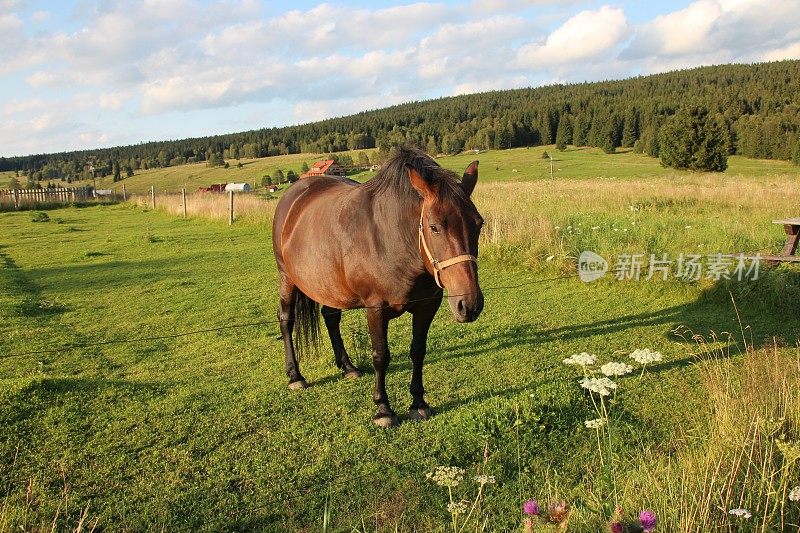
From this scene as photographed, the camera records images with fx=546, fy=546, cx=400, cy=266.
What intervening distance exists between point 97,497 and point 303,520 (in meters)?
1.39

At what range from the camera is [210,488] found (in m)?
3.63

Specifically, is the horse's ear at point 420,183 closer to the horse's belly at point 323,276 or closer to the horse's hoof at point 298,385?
the horse's belly at point 323,276

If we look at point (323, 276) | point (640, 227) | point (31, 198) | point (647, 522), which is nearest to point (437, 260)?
point (323, 276)

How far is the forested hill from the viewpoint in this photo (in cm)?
5797

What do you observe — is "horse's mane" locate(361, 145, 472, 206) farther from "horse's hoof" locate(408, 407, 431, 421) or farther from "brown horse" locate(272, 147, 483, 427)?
"horse's hoof" locate(408, 407, 431, 421)

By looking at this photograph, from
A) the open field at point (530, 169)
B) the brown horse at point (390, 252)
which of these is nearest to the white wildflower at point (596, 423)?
the brown horse at point (390, 252)

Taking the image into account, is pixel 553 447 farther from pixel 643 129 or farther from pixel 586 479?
pixel 643 129

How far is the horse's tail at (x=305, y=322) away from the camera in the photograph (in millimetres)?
5941

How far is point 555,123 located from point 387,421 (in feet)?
257

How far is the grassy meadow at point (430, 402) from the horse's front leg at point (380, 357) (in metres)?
0.13

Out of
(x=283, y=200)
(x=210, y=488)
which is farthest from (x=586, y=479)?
(x=283, y=200)

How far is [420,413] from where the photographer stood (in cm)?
468

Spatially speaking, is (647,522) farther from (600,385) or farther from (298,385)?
(298,385)

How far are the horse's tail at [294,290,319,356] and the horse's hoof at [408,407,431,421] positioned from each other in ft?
5.50
